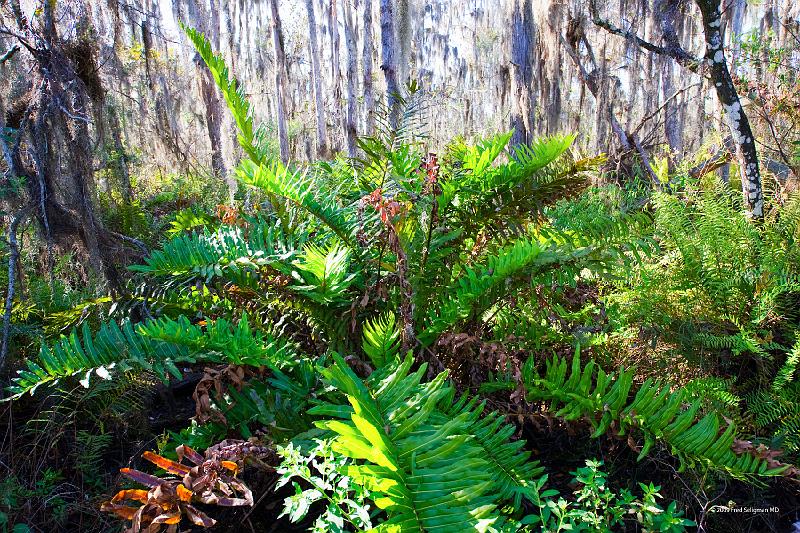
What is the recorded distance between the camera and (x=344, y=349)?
2561mm

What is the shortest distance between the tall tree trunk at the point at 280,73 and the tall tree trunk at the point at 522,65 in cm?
792

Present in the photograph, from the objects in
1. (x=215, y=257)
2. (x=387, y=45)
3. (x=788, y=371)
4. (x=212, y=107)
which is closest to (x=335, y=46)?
(x=212, y=107)

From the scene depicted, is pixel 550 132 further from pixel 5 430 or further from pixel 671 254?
pixel 5 430

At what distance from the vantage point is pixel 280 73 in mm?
15992

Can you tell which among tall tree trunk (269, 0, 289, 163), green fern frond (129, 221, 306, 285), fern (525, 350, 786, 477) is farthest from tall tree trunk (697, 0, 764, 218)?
tall tree trunk (269, 0, 289, 163)

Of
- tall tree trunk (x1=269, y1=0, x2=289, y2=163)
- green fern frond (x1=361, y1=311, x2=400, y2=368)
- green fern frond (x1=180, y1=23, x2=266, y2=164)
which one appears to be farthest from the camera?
tall tree trunk (x1=269, y1=0, x2=289, y2=163)

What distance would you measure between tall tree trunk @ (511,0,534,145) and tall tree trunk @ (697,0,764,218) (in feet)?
16.1

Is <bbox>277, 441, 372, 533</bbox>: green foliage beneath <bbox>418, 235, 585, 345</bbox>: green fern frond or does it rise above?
beneath

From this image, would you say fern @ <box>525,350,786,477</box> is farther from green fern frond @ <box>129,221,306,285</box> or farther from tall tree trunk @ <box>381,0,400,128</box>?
tall tree trunk @ <box>381,0,400,128</box>

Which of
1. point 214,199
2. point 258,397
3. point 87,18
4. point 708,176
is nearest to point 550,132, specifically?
point 708,176

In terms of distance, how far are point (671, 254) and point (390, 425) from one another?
2255mm

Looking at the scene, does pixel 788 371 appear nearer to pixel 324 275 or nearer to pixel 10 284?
pixel 324 275

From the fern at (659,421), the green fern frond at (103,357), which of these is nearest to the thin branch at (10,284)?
the green fern frond at (103,357)

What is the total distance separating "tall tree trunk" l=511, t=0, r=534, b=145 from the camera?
28.3ft
